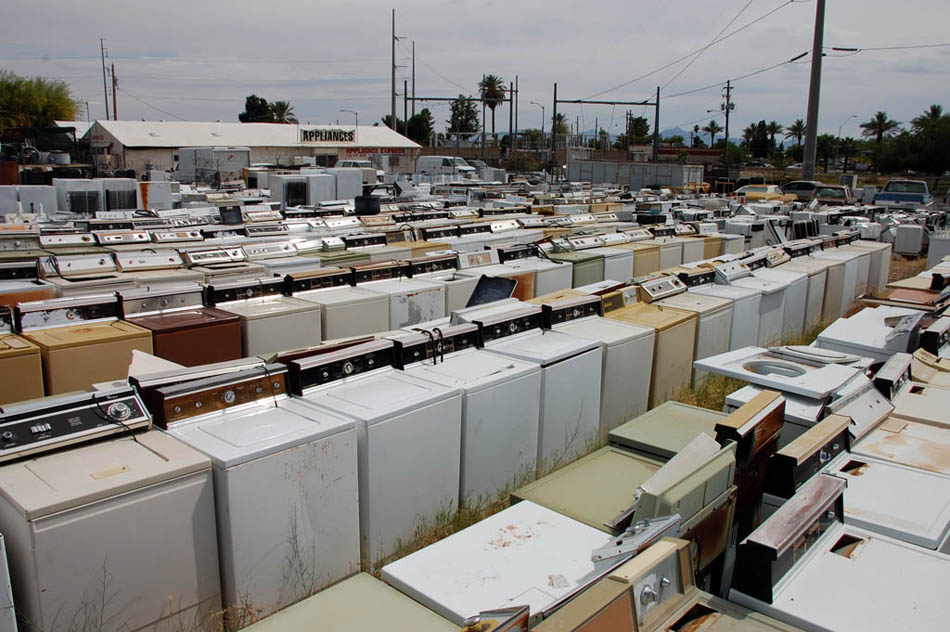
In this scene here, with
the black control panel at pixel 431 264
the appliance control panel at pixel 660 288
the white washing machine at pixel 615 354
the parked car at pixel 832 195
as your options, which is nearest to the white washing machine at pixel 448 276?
the black control panel at pixel 431 264

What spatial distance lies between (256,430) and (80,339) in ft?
7.35

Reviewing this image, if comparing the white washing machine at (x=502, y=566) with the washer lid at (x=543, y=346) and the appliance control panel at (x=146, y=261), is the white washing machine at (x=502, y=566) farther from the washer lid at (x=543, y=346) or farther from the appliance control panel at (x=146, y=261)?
the appliance control panel at (x=146, y=261)

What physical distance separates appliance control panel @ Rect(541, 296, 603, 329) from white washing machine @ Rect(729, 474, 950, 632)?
299cm

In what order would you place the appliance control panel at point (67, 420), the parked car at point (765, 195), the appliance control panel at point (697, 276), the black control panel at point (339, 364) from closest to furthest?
the appliance control panel at point (67, 420) < the black control panel at point (339, 364) < the appliance control panel at point (697, 276) < the parked car at point (765, 195)

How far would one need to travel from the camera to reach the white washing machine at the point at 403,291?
686 centimetres

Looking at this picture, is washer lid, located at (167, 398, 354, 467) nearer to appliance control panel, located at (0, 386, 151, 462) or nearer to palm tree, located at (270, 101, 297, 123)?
appliance control panel, located at (0, 386, 151, 462)

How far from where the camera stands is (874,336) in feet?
18.8

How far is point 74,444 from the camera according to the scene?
122 inches

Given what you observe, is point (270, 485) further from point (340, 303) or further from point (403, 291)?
point (403, 291)

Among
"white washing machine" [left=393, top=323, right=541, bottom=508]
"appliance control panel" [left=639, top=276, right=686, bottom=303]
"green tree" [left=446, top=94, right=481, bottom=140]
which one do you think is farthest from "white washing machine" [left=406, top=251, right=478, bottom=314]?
"green tree" [left=446, top=94, right=481, bottom=140]

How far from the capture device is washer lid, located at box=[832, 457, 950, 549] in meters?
2.79

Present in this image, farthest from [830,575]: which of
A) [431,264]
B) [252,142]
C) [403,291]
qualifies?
[252,142]

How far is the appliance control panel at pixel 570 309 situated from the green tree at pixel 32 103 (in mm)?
48752

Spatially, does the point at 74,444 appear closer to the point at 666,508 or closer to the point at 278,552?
the point at 278,552
